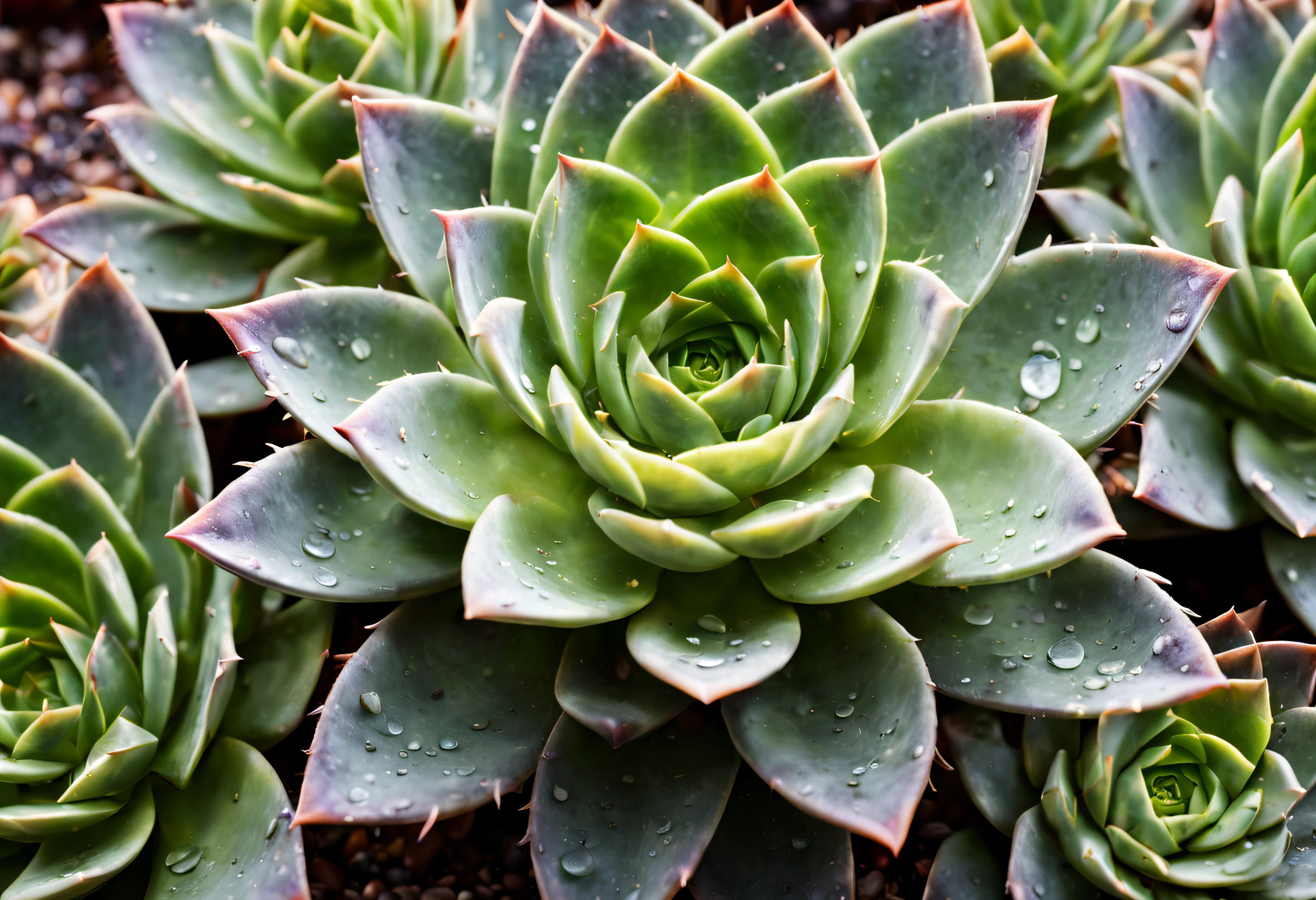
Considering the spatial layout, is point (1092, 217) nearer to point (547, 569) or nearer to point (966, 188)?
point (966, 188)

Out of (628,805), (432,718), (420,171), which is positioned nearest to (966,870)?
(628,805)

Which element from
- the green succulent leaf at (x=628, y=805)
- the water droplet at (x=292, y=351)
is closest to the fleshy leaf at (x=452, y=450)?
the water droplet at (x=292, y=351)

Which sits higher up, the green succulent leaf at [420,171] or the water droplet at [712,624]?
Result: the green succulent leaf at [420,171]

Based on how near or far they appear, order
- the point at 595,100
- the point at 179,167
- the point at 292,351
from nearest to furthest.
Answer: the point at 292,351
the point at 595,100
the point at 179,167

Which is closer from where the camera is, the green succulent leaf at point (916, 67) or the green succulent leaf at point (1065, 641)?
the green succulent leaf at point (1065, 641)

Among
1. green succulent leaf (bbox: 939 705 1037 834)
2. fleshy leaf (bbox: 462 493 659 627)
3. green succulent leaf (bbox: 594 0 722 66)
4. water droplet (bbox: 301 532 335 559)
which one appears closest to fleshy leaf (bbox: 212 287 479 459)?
water droplet (bbox: 301 532 335 559)

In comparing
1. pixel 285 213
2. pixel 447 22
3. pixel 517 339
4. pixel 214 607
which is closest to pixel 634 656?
pixel 517 339

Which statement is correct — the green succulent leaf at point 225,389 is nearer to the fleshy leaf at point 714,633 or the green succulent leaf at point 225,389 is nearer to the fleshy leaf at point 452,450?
the fleshy leaf at point 452,450
